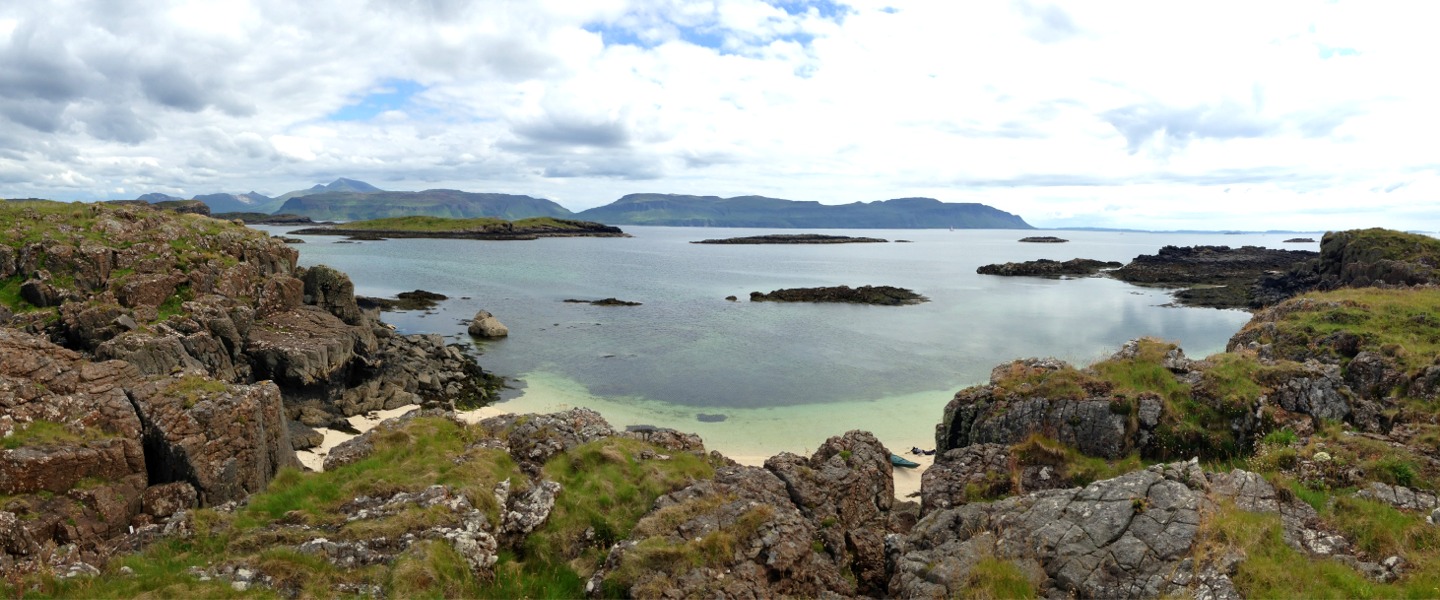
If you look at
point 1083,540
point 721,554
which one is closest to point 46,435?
point 721,554

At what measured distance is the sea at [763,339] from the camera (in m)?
35.7

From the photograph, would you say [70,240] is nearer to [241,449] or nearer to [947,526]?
[241,449]

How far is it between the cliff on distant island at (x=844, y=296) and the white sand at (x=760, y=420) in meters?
42.6

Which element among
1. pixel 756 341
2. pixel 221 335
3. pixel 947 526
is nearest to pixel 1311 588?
pixel 947 526

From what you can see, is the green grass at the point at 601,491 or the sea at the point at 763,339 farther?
the sea at the point at 763,339

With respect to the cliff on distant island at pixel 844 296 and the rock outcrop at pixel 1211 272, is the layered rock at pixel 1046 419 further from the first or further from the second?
the rock outcrop at pixel 1211 272

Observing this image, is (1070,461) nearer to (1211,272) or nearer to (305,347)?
(305,347)

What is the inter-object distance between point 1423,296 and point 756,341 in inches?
1555

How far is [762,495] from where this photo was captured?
15.3 metres

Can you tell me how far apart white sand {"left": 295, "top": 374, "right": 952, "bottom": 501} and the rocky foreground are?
7.85 m

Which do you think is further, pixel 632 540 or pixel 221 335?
pixel 221 335

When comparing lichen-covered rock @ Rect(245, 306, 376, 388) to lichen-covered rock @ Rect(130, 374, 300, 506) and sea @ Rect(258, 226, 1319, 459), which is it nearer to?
sea @ Rect(258, 226, 1319, 459)

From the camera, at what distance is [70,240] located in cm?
3244

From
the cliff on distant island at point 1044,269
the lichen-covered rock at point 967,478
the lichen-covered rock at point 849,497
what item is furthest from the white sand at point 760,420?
the cliff on distant island at point 1044,269
